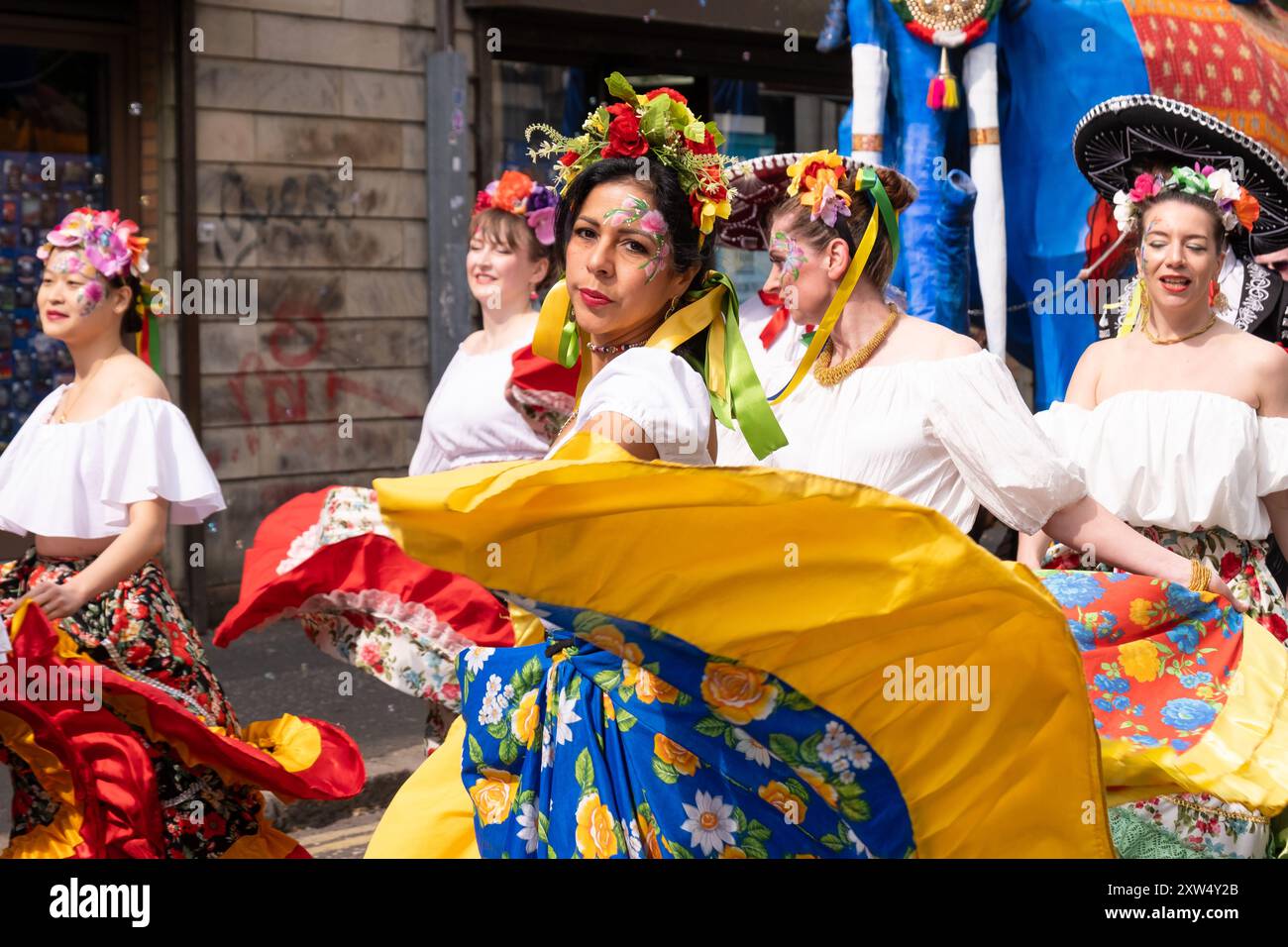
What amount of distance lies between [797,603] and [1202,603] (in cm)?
170

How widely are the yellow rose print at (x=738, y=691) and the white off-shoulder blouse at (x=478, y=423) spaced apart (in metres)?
3.02

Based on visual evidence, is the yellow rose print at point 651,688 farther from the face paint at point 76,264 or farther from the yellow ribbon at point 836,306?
the face paint at point 76,264

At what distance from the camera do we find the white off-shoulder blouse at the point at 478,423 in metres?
5.67

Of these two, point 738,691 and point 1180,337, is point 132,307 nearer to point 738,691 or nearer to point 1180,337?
point 1180,337

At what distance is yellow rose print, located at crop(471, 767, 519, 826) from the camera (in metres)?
3.11

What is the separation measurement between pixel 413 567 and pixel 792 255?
65.6 inches

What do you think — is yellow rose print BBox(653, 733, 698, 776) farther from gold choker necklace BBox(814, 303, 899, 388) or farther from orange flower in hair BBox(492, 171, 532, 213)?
orange flower in hair BBox(492, 171, 532, 213)

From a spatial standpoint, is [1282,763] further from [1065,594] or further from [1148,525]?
[1148,525]

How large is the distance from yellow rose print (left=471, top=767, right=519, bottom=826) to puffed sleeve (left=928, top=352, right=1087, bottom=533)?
1.17 metres

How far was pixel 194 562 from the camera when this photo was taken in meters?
8.50

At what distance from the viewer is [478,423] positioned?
571cm

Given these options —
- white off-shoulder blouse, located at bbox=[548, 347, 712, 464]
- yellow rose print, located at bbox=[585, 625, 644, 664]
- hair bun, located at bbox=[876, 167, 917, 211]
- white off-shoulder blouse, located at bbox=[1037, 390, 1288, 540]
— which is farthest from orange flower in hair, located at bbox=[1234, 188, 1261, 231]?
yellow rose print, located at bbox=[585, 625, 644, 664]

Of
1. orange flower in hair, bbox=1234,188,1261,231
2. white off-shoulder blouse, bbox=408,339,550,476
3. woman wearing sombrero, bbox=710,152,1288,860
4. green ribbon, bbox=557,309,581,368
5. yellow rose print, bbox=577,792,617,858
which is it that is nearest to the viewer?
yellow rose print, bbox=577,792,617,858

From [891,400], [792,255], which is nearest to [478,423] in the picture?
[792,255]
